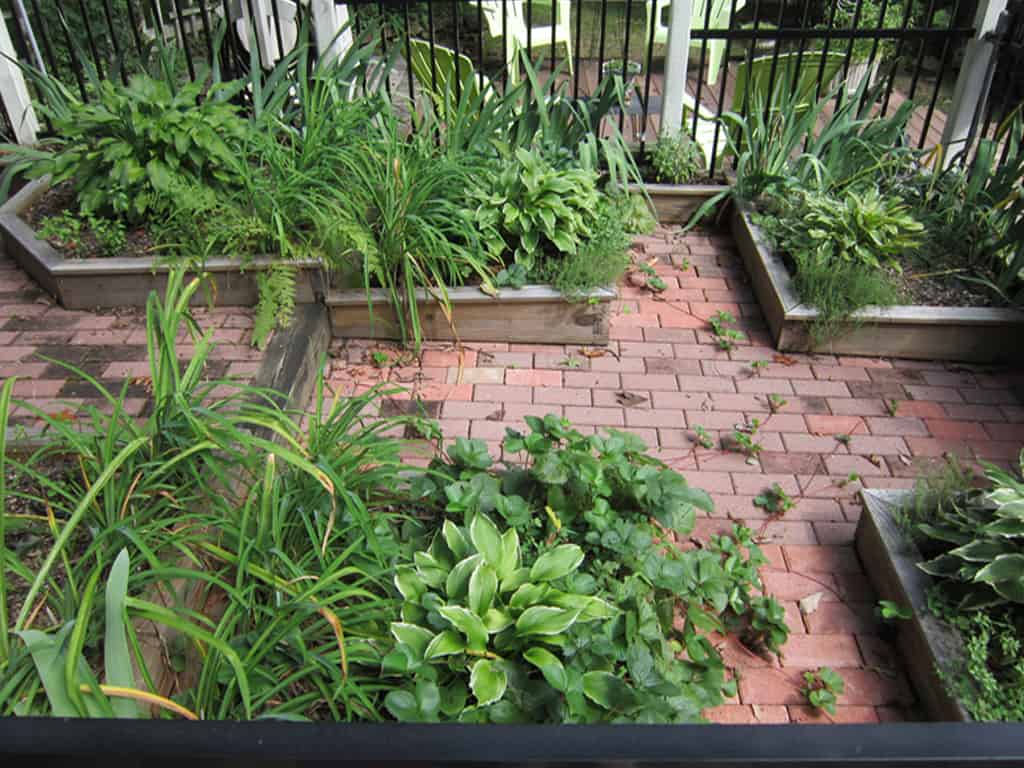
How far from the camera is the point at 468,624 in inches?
73.0

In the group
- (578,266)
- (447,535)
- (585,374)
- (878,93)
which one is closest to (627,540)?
(447,535)

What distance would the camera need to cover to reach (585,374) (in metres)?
3.34

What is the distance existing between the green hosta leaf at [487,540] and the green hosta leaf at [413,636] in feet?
0.82

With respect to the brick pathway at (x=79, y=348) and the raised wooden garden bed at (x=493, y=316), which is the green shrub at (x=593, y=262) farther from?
the brick pathway at (x=79, y=348)

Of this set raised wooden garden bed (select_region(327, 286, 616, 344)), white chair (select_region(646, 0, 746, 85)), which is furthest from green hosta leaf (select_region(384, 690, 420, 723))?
white chair (select_region(646, 0, 746, 85))

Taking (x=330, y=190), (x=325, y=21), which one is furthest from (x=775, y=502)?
(x=325, y=21)

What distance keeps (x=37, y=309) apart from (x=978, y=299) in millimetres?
4046

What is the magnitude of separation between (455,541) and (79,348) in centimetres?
192

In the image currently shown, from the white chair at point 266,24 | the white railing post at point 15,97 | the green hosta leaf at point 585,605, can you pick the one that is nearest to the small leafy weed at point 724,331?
the green hosta leaf at point 585,605

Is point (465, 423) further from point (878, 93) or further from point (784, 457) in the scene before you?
point (878, 93)

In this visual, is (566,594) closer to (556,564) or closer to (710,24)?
(556,564)

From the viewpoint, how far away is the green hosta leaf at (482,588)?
75.5 inches

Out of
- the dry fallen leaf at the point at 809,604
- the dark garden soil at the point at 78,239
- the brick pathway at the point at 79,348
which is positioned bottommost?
the dry fallen leaf at the point at 809,604

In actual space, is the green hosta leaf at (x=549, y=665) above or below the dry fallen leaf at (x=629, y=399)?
above
